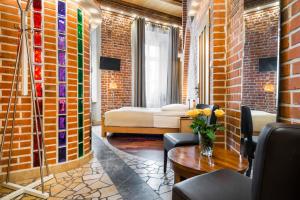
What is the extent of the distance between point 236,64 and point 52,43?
2.10 metres

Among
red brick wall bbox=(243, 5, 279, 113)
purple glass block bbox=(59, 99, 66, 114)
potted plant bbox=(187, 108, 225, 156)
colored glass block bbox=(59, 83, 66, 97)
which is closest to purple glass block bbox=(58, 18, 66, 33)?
colored glass block bbox=(59, 83, 66, 97)

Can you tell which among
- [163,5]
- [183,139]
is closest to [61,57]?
[183,139]

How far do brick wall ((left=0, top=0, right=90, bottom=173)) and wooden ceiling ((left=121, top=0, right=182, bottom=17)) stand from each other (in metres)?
4.38

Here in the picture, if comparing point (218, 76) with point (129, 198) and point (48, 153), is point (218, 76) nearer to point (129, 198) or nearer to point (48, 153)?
point (129, 198)

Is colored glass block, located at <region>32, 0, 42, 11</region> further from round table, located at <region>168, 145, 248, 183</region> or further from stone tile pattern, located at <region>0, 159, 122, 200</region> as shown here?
round table, located at <region>168, 145, 248, 183</region>

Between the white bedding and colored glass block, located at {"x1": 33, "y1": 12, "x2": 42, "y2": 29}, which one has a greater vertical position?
colored glass block, located at {"x1": 33, "y1": 12, "x2": 42, "y2": 29}

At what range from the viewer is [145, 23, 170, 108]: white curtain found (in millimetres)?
7340

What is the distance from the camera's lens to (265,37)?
4.74 feet

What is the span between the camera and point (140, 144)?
4.07 meters

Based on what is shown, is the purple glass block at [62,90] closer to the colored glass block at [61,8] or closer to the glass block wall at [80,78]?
the glass block wall at [80,78]

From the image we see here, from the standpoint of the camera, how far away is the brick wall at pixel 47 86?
84.1 inches

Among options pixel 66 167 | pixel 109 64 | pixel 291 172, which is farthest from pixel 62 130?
pixel 109 64

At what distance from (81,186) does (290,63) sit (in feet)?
7.08

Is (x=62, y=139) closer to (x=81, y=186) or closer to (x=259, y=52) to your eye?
(x=81, y=186)
